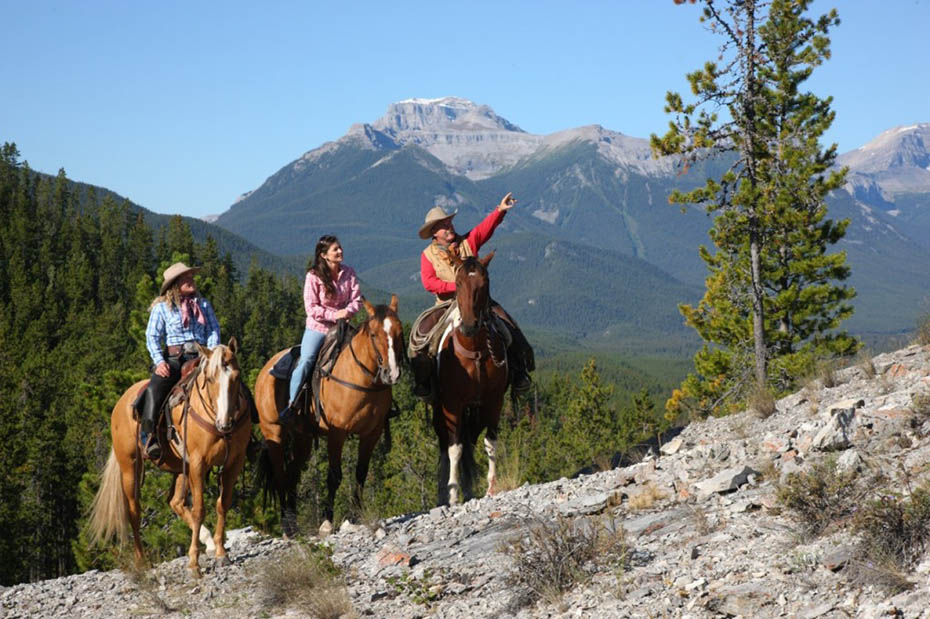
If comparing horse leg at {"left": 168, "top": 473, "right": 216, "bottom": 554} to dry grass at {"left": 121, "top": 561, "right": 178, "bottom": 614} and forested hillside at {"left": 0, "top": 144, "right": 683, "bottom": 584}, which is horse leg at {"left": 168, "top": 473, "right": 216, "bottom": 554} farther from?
forested hillside at {"left": 0, "top": 144, "right": 683, "bottom": 584}

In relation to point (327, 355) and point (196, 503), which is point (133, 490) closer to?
point (196, 503)

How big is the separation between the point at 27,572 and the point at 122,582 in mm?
53627

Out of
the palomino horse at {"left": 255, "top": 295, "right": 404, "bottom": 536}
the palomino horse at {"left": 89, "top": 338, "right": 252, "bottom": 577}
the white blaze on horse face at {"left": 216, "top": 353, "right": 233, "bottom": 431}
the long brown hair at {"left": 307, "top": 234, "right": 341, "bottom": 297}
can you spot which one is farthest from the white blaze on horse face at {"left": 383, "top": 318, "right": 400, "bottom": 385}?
the white blaze on horse face at {"left": 216, "top": 353, "right": 233, "bottom": 431}

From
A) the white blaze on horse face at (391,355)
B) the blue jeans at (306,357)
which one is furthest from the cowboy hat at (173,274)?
the white blaze on horse face at (391,355)

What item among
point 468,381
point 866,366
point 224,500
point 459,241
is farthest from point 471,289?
point 866,366

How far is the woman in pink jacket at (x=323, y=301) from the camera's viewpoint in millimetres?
11750

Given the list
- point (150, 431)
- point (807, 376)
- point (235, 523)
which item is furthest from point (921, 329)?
point (235, 523)

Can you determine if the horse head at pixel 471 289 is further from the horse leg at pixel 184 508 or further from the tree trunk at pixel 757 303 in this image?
the tree trunk at pixel 757 303

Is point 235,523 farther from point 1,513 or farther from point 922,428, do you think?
point 922,428

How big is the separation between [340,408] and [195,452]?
187 centimetres

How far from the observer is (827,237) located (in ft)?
106

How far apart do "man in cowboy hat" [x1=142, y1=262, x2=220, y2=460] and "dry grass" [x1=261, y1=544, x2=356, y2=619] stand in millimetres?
2754

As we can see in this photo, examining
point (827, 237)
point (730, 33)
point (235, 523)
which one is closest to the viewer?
point (730, 33)

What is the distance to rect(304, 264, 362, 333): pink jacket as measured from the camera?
38.8ft
